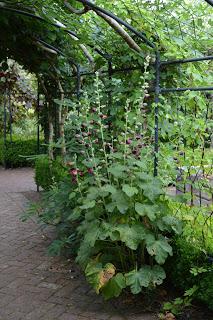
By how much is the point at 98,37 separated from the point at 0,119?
890 centimetres

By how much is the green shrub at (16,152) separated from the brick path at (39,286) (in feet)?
19.0

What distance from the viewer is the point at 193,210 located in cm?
322

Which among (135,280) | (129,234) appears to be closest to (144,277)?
(135,280)

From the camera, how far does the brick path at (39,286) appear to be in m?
3.09

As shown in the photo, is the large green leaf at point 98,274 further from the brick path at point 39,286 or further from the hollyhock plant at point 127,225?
the brick path at point 39,286

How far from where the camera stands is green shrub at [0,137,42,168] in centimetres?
1115

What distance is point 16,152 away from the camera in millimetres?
11164

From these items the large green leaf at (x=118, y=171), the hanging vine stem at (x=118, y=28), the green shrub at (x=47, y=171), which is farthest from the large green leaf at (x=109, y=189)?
the green shrub at (x=47, y=171)

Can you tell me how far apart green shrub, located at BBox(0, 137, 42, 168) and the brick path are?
5.79 metres

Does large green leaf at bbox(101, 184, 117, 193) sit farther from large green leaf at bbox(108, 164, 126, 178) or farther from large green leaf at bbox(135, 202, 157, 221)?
large green leaf at bbox(135, 202, 157, 221)

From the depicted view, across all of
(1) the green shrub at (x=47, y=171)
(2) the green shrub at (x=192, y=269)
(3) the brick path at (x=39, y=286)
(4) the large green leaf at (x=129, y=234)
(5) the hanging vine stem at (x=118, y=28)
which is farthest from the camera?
(1) the green shrub at (x=47, y=171)

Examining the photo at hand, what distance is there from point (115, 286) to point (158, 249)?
44cm

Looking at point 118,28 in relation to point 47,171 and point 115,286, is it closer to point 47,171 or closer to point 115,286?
point 115,286

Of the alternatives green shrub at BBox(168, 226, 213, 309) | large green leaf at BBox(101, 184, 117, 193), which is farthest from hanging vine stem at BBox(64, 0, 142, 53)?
green shrub at BBox(168, 226, 213, 309)
